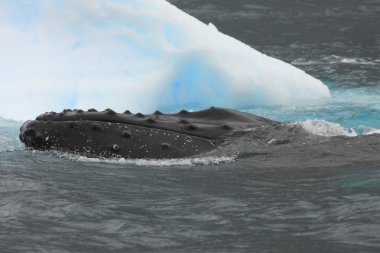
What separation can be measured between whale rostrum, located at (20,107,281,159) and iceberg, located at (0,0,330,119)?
4.53 metres

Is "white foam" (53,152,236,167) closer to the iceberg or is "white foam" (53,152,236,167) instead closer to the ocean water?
the ocean water

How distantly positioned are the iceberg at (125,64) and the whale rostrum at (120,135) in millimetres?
4526

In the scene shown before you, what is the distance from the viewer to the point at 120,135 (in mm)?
6668

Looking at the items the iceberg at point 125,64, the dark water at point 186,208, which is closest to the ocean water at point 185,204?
the dark water at point 186,208

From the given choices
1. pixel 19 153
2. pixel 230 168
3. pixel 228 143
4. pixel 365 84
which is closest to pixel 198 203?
pixel 230 168

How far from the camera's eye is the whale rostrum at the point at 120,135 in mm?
6664

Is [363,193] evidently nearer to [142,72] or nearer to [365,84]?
[142,72]

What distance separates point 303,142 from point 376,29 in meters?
15.5

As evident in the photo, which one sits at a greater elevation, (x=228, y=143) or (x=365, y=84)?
(x=365, y=84)

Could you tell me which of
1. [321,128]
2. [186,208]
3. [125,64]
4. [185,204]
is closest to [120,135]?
[185,204]

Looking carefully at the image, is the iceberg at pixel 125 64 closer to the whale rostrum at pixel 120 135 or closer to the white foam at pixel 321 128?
the white foam at pixel 321 128

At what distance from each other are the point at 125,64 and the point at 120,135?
556 centimetres

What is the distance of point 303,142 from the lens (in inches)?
279

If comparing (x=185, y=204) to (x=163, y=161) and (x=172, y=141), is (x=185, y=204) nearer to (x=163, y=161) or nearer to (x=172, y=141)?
(x=163, y=161)
